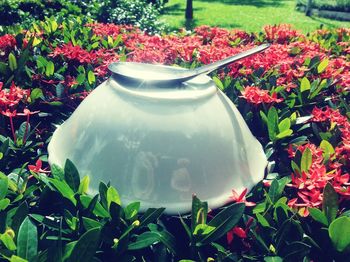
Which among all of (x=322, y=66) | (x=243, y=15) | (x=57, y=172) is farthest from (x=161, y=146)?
(x=243, y=15)

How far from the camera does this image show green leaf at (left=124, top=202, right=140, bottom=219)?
5.71ft

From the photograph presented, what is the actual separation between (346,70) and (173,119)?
2.57m

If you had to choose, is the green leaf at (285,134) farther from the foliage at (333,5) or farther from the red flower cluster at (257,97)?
the foliage at (333,5)

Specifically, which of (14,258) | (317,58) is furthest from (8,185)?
(317,58)

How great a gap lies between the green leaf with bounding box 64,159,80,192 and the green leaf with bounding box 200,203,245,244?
25.0 inches

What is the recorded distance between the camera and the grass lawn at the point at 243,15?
15.8 metres

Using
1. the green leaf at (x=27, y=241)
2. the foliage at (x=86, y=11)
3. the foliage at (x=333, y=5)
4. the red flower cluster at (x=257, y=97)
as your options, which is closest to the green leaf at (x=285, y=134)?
the red flower cluster at (x=257, y=97)

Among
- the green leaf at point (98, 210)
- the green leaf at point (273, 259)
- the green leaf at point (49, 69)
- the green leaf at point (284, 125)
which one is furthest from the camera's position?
the green leaf at point (49, 69)

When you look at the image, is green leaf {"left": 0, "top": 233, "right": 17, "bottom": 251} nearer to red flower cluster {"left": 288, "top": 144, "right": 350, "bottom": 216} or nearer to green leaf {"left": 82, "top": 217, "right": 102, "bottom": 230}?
green leaf {"left": 82, "top": 217, "right": 102, "bottom": 230}

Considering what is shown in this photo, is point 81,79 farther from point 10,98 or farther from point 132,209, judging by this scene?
point 132,209

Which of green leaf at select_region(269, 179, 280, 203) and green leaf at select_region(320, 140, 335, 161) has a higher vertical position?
green leaf at select_region(320, 140, 335, 161)

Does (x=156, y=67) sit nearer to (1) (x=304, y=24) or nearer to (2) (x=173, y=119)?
(2) (x=173, y=119)

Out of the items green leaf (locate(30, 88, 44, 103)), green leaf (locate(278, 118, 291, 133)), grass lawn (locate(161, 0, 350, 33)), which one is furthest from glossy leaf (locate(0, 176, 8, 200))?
grass lawn (locate(161, 0, 350, 33))

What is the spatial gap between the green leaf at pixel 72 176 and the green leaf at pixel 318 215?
1061 millimetres
